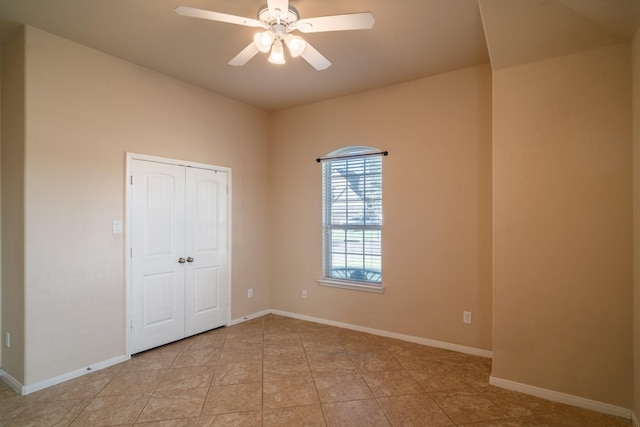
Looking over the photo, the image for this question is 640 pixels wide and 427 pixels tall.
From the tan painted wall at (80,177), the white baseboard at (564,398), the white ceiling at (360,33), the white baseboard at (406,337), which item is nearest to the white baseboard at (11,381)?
the tan painted wall at (80,177)

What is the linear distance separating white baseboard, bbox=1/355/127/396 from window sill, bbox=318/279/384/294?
2.39m

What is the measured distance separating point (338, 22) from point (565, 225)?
2216 mm

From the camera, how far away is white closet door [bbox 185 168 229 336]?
12.3 ft

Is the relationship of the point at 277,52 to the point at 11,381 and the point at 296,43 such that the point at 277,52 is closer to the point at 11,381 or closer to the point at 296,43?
the point at 296,43

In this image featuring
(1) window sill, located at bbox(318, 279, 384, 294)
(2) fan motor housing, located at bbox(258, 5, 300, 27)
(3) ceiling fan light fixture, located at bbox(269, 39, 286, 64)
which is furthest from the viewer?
(1) window sill, located at bbox(318, 279, 384, 294)

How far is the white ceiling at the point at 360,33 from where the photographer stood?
217cm

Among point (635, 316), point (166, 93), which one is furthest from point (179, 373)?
point (635, 316)

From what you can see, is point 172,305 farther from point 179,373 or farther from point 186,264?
point 179,373

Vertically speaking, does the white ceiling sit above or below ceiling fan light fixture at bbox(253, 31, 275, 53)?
above

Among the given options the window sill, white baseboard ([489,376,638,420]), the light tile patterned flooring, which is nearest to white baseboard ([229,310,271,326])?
the light tile patterned flooring

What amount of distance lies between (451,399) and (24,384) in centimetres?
336

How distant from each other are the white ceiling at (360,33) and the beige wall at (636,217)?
0.27 metres

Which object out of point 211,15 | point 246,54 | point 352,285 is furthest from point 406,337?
point 211,15

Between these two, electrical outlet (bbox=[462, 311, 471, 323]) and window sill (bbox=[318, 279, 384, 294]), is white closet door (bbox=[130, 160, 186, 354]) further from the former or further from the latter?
electrical outlet (bbox=[462, 311, 471, 323])
